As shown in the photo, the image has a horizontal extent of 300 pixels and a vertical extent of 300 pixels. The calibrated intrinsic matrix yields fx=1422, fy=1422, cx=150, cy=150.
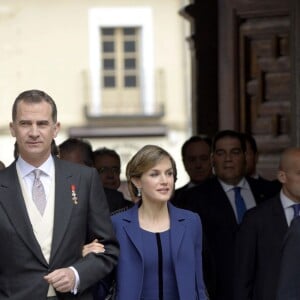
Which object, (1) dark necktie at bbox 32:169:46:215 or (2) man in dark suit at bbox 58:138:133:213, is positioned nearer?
(1) dark necktie at bbox 32:169:46:215

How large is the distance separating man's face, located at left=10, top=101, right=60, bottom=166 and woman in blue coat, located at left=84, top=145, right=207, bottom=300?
687mm

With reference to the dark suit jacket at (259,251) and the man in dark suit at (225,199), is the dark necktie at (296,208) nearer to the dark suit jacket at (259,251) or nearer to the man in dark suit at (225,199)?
the dark suit jacket at (259,251)

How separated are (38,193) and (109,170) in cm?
382

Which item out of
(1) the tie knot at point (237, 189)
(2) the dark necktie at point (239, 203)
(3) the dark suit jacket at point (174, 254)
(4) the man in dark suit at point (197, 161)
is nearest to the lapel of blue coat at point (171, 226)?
(3) the dark suit jacket at point (174, 254)

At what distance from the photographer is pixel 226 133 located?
9852 millimetres

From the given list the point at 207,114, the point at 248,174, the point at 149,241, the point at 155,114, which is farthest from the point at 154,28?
the point at 149,241

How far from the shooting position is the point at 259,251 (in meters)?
8.34

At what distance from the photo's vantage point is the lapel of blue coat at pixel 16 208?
639 centimetres

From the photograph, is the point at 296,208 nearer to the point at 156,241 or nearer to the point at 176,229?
the point at 176,229

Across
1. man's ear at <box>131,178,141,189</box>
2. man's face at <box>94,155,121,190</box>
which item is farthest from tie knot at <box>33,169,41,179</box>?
man's face at <box>94,155,121,190</box>

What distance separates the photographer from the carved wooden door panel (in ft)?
39.5

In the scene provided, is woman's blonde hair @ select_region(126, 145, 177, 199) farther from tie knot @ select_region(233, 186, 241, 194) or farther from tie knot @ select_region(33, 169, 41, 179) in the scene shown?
tie knot @ select_region(233, 186, 241, 194)

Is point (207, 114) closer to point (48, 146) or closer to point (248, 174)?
point (248, 174)

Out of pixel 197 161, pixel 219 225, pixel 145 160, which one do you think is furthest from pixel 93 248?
pixel 197 161
